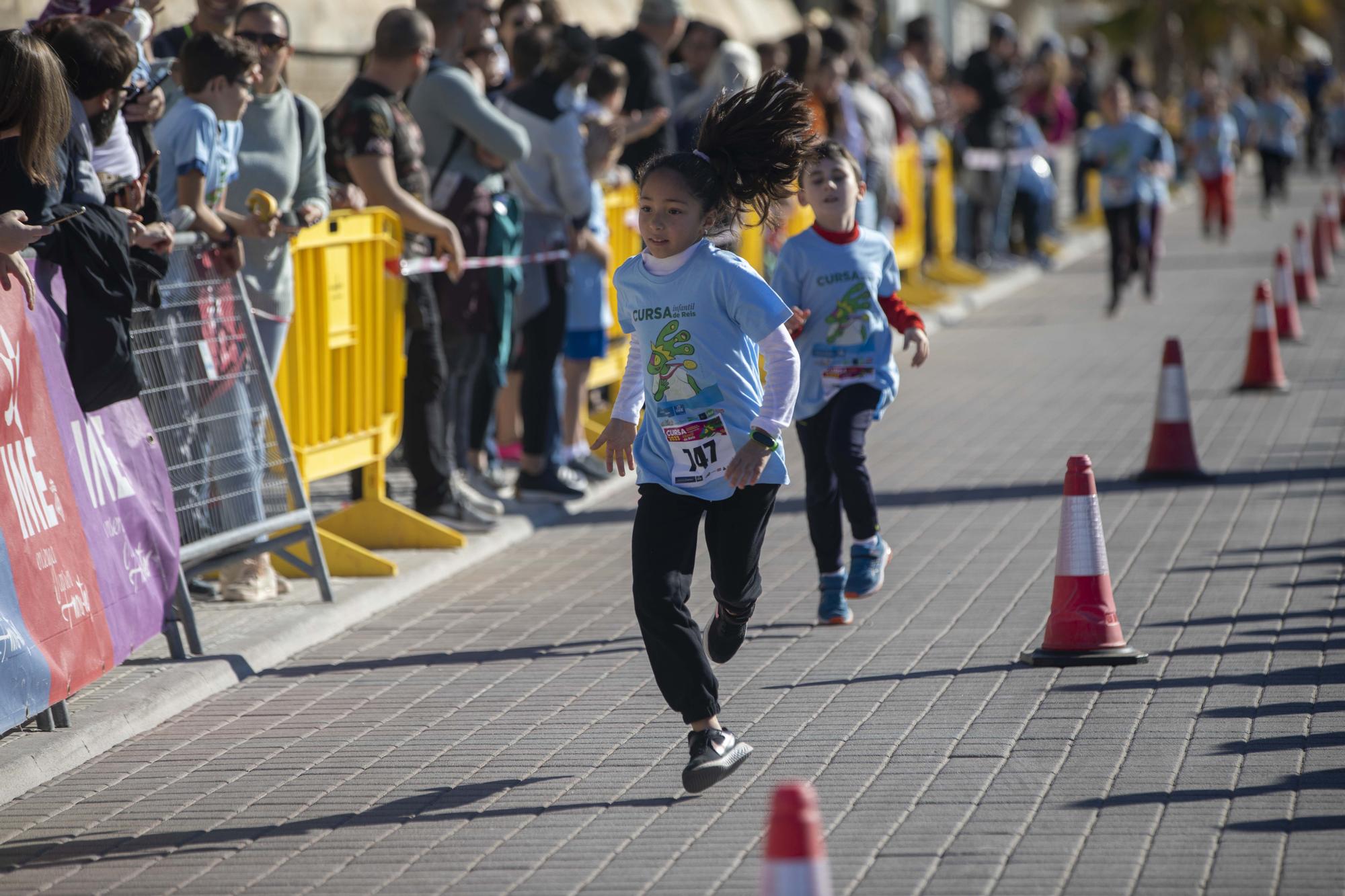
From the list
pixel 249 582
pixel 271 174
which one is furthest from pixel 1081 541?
pixel 271 174

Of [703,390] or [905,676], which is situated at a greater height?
[703,390]

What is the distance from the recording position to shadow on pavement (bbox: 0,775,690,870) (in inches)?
197

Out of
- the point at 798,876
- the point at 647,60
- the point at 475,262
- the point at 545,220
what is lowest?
the point at 798,876

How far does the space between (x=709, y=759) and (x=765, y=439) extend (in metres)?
0.85

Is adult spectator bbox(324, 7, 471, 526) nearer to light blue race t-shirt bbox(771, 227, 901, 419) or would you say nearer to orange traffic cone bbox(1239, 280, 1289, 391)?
light blue race t-shirt bbox(771, 227, 901, 419)

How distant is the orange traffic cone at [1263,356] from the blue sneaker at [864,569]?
21.3 feet

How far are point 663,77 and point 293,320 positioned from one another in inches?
189

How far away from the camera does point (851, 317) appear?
7395 millimetres

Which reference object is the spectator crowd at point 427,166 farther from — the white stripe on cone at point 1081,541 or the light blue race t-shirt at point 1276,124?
the light blue race t-shirt at point 1276,124

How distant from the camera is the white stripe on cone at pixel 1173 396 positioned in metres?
10.2

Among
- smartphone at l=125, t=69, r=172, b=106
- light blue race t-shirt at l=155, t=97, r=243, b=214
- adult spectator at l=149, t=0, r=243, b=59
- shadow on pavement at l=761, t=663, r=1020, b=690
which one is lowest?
shadow on pavement at l=761, t=663, r=1020, b=690

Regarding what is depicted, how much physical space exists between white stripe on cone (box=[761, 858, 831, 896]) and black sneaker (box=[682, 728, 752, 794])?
80.9 inches

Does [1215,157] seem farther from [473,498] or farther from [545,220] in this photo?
[473,498]

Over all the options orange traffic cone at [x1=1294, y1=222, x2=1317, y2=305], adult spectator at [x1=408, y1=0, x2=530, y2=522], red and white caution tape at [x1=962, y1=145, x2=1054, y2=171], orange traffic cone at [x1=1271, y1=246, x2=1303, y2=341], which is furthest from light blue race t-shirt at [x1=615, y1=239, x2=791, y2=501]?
red and white caution tape at [x1=962, y1=145, x2=1054, y2=171]
